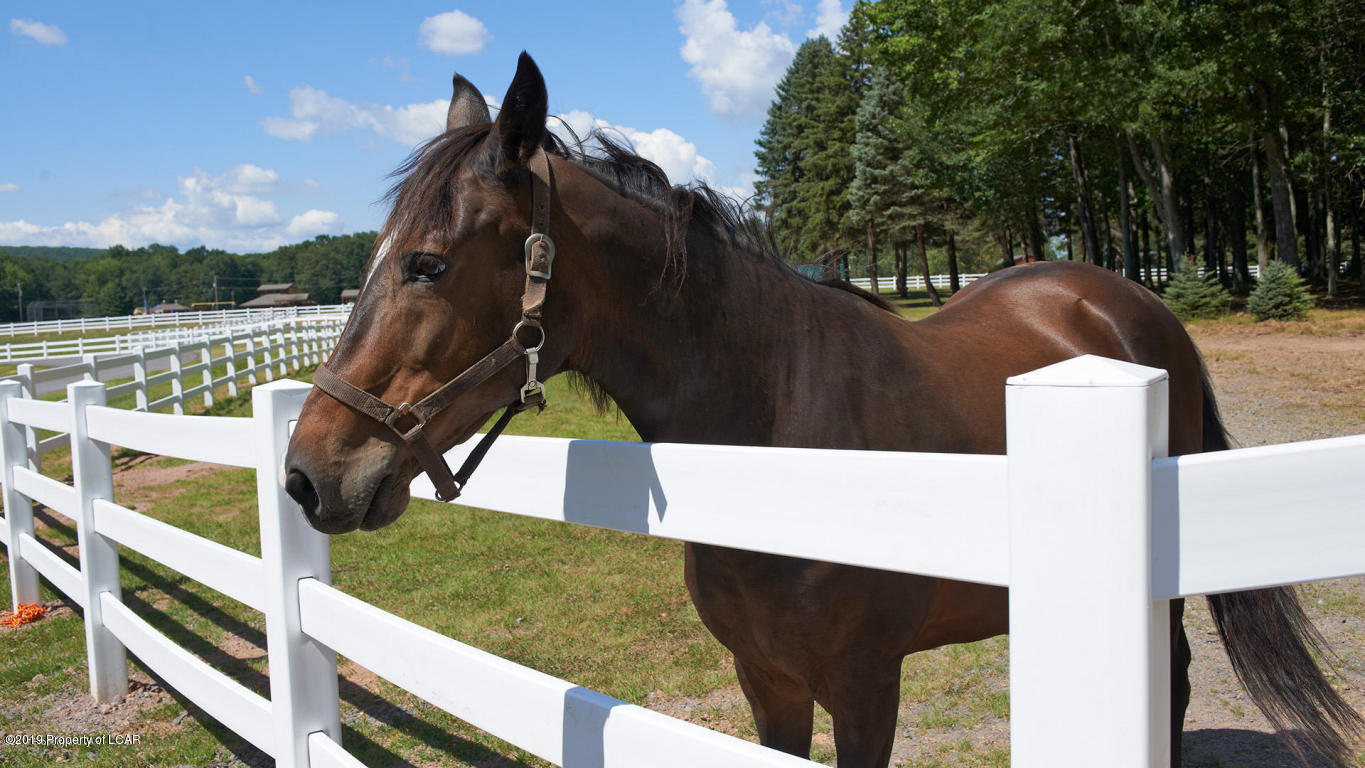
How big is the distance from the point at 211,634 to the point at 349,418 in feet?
14.6

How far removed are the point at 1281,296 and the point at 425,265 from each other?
21.0 m

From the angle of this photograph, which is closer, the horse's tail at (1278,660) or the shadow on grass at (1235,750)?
the horse's tail at (1278,660)

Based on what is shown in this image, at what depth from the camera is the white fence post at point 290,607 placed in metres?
2.43

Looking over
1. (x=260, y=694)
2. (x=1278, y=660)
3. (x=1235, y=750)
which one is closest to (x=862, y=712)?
(x=1278, y=660)

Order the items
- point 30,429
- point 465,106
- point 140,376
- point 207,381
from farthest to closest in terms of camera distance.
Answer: point 207,381 → point 140,376 → point 30,429 → point 465,106

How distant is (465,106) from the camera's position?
90.8 inches

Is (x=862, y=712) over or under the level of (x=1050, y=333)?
under

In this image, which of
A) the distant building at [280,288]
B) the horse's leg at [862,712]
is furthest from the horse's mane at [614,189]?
the distant building at [280,288]

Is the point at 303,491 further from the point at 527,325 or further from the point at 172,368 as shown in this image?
the point at 172,368

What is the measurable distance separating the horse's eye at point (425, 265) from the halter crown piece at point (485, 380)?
186mm

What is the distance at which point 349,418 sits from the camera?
1643 millimetres

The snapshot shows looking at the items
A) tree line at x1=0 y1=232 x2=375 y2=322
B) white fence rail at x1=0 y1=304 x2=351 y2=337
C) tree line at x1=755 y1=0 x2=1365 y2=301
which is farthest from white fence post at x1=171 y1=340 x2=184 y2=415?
tree line at x1=0 y1=232 x2=375 y2=322

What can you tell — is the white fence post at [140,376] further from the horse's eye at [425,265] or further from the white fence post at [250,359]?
the horse's eye at [425,265]

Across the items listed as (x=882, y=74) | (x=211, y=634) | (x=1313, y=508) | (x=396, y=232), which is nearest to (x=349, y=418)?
(x=396, y=232)
